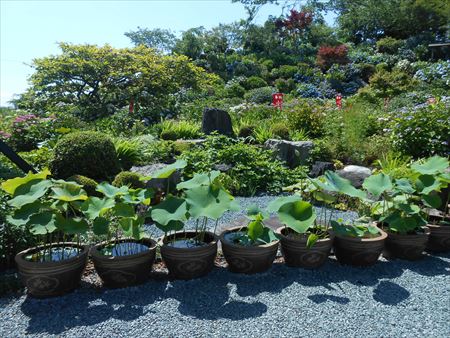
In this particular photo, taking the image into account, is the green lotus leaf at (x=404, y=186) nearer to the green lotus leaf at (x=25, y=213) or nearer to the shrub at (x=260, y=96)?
the green lotus leaf at (x=25, y=213)

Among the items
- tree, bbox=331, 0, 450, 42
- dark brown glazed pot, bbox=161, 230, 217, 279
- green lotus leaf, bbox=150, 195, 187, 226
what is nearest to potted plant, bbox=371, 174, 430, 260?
dark brown glazed pot, bbox=161, 230, 217, 279

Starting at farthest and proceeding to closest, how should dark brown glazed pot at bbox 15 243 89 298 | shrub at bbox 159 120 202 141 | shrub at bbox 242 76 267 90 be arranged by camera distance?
shrub at bbox 242 76 267 90 → shrub at bbox 159 120 202 141 → dark brown glazed pot at bbox 15 243 89 298

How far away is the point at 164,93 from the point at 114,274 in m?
8.64

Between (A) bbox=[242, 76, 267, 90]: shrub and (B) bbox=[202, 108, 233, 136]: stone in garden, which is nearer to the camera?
(B) bbox=[202, 108, 233, 136]: stone in garden

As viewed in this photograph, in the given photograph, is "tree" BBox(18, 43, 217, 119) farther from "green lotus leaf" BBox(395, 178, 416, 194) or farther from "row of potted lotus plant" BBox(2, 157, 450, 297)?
"green lotus leaf" BBox(395, 178, 416, 194)

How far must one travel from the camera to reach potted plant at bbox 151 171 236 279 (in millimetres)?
2773

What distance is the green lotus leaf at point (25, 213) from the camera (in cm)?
267

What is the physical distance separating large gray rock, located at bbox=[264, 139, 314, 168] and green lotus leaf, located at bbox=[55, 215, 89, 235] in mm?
4454

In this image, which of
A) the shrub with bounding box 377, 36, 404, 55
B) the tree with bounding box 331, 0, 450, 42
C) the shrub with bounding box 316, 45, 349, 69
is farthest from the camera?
the tree with bounding box 331, 0, 450, 42

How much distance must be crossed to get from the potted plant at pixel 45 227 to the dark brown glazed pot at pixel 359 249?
2.07 m

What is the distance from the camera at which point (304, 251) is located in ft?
10.2

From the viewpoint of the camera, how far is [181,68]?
35.3 ft

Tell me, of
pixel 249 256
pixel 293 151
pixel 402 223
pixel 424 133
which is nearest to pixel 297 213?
pixel 249 256

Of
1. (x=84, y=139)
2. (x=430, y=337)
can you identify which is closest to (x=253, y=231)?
(x=430, y=337)
